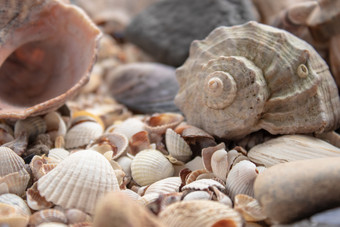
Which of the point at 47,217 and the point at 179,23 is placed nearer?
the point at 47,217

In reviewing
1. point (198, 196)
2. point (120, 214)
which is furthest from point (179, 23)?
point (120, 214)

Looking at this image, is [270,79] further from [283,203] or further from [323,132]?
[283,203]

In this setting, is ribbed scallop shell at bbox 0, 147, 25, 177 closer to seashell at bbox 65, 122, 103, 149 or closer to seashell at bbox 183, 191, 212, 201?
seashell at bbox 65, 122, 103, 149

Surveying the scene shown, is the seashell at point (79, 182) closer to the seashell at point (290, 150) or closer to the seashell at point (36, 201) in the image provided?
the seashell at point (36, 201)

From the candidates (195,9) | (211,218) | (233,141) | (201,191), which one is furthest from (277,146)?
(195,9)

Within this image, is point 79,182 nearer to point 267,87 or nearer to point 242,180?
point 242,180
